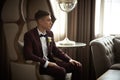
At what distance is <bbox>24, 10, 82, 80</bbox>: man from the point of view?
106 inches

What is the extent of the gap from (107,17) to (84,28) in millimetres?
385

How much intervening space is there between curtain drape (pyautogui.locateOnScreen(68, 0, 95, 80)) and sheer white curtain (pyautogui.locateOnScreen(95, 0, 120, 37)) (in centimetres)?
11

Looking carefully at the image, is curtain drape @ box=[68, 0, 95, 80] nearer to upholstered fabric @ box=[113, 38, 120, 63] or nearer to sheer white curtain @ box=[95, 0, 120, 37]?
sheer white curtain @ box=[95, 0, 120, 37]

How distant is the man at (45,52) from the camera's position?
2.69m

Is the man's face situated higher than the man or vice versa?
the man's face

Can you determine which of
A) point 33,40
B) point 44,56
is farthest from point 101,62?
point 33,40

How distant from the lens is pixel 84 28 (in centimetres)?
405

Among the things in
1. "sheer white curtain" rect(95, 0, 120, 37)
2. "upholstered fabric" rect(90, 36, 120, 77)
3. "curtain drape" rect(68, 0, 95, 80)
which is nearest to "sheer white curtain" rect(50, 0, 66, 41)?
"curtain drape" rect(68, 0, 95, 80)

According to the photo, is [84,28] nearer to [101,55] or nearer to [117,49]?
[117,49]

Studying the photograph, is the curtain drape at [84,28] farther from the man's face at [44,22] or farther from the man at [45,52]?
the man's face at [44,22]

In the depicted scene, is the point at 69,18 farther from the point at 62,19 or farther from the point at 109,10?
the point at 109,10

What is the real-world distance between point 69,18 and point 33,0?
94 cm

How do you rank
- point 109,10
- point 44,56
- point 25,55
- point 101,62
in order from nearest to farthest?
point 25,55 < point 44,56 < point 101,62 < point 109,10

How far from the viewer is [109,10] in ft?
13.0
